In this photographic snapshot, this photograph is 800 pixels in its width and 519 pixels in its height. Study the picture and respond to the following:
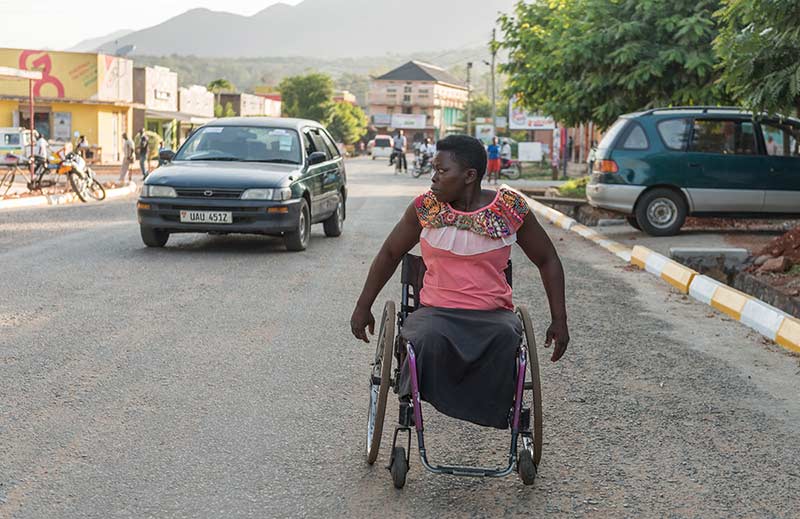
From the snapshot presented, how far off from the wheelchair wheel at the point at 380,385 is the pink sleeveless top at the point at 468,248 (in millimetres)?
228

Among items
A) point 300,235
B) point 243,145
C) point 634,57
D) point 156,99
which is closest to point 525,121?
point 156,99

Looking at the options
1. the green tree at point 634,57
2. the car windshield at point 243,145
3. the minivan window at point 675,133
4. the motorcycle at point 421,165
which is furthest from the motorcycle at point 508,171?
the car windshield at point 243,145

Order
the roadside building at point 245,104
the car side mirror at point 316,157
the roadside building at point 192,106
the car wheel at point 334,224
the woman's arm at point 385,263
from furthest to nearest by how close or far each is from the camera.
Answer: the roadside building at point 245,104
the roadside building at point 192,106
the car wheel at point 334,224
the car side mirror at point 316,157
the woman's arm at point 385,263

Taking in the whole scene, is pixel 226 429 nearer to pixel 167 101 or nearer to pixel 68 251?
pixel 68 251

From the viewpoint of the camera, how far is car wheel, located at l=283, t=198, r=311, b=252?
1282 centimetres

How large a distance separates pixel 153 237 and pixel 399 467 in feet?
30.2

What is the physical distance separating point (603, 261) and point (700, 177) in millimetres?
2933

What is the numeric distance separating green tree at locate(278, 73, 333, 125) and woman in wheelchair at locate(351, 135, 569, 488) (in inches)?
4305

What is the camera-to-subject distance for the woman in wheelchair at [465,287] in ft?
13.8

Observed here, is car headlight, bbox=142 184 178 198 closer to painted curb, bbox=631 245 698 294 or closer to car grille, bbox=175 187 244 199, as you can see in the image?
car grille, bbox=175 187 244 199

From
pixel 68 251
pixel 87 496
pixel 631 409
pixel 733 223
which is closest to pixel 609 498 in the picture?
pixel 631 409

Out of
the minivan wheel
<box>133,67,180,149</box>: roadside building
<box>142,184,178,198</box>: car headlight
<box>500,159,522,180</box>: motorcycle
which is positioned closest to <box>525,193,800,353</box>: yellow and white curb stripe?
the minivan wheel

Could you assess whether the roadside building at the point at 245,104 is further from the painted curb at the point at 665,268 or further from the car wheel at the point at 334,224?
the painted curb at the point at 665,268

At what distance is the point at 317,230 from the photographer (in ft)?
54.0
